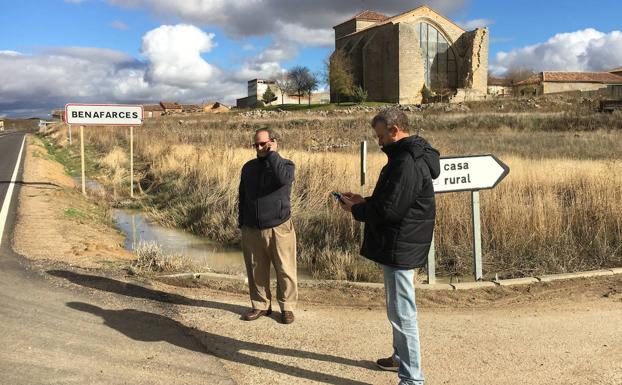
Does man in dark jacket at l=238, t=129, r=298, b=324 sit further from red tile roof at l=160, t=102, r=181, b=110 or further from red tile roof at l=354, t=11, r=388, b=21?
red tile roof at l=160, t=102, r=181, b=110

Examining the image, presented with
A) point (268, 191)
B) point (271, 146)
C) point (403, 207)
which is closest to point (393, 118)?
point (403, 207)

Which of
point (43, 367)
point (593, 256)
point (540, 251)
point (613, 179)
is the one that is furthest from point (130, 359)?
point (613, 179)

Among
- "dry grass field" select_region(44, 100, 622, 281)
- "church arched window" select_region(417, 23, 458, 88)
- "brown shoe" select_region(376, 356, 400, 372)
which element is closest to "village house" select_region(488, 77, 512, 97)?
"church arched window" select_region(417, 23, 458, 88)

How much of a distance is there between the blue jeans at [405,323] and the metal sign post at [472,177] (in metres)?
2.43

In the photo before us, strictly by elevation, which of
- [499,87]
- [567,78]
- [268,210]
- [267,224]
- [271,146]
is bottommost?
[267,224]

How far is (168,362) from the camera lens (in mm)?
4145

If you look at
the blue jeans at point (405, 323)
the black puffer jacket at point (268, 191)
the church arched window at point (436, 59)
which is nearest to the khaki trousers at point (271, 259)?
the black puffer jacket at point (268, 191)

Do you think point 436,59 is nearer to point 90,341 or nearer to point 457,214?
point 457,214

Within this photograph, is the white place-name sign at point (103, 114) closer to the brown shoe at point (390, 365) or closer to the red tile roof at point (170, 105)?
the brown shoe at point (390, 365)

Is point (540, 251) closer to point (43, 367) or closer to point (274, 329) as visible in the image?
point (274, 329)

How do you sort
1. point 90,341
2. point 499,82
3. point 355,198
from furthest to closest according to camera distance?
point 499,82 → point 90,341 → point 355,198

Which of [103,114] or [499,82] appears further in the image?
[499,82]

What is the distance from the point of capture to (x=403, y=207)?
3395 millimetres

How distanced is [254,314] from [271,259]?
0.56 meters
